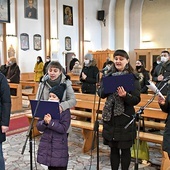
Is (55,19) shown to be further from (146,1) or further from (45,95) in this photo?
(45,95)

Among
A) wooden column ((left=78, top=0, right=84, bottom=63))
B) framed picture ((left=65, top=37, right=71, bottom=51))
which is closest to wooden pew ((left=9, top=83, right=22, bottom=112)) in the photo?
framed picture ((left=65, top=37, right=71, bottom=51))

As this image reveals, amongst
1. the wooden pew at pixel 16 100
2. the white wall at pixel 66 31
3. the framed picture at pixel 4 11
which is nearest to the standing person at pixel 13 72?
the wooden pew at pixel 16 100

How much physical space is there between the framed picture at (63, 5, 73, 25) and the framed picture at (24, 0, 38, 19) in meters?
1.78

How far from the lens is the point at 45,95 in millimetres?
3195

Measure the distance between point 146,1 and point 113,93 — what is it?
15062mm

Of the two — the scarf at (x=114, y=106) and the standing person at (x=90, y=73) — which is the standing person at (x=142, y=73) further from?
the scarf at (x=114, y=106)

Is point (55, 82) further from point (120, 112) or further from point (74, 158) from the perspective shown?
point (74, 158)

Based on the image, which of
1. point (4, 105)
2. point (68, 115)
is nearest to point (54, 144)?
point (68, 115)

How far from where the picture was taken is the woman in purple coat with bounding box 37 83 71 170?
2.87 m

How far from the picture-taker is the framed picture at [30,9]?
13.4m

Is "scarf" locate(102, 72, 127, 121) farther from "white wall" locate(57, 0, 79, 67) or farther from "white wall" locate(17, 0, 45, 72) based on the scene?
"white wall" locate(57, 0, 79, 67)

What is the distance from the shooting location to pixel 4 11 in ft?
39.9

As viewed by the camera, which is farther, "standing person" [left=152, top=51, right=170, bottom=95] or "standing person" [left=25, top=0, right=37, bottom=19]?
"standing person" [left=25, top=0, right=37, bottom=19]

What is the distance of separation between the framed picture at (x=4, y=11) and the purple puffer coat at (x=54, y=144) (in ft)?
33.3
